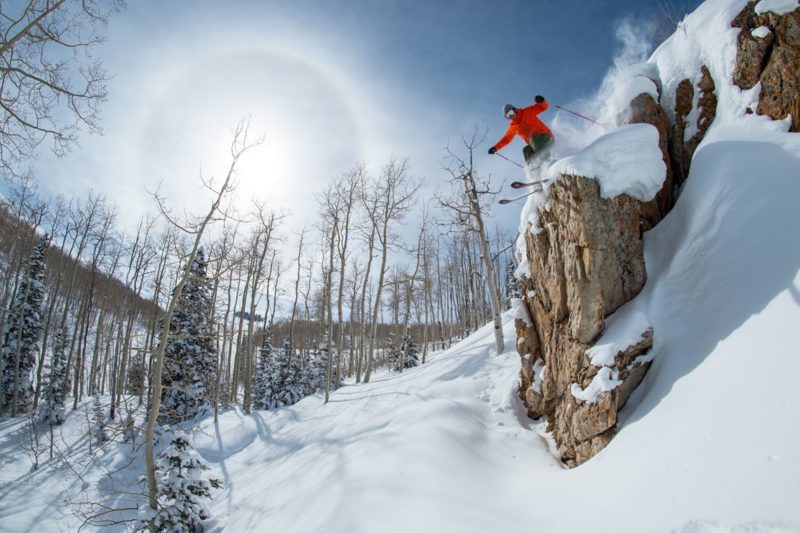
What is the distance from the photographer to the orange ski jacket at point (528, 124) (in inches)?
313

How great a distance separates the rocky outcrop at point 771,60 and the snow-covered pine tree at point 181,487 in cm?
1286

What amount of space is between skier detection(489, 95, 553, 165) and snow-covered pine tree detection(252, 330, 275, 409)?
22.2 m

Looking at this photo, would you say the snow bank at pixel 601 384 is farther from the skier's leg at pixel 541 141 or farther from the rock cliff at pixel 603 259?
the skier's leg at pixel 541 141

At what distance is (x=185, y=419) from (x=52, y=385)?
9059mm

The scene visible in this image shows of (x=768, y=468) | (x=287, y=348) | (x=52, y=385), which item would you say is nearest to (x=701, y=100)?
(x=768, y=468)

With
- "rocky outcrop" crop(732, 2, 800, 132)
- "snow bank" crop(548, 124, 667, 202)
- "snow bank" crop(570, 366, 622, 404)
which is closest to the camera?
"snow bank" crop(570, 366, 622, 404)

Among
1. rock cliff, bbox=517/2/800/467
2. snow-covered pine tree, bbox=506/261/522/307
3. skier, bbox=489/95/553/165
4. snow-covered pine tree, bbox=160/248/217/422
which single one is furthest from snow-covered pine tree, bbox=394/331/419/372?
skier, bbox=489/95/553/165

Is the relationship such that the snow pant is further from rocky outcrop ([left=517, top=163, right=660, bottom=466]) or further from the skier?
rocky outcrop ([left=517, top=163, right=660, bottom=466])

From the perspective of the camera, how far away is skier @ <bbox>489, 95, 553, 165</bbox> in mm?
7906

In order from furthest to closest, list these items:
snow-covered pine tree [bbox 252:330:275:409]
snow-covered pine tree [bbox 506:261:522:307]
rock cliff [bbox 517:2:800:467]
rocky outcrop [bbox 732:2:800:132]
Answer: snow-covered pine tree [bbox 506:261:522:307], snow-covered pine tree [bbox 252:330:275:409], rocky outcrop [bbox 732:2:800:132], rock cliff [bbox 517:2:800:467]

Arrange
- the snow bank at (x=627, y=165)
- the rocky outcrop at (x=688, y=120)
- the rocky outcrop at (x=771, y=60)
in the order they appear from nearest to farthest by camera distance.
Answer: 1. the rocky outcrop at (x=771, y=60)
2. the snow bank at (x=627, y=165)
3. the rocky outcrop at (x=688, y=120)

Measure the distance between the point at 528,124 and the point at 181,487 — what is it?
11.5 meters

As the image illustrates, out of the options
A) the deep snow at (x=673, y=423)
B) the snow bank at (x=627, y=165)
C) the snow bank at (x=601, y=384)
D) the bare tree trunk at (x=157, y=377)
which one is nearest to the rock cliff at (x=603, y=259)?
the snow bank at (x=601, y=384)

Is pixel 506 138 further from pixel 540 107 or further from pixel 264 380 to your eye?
pixel 264 380
